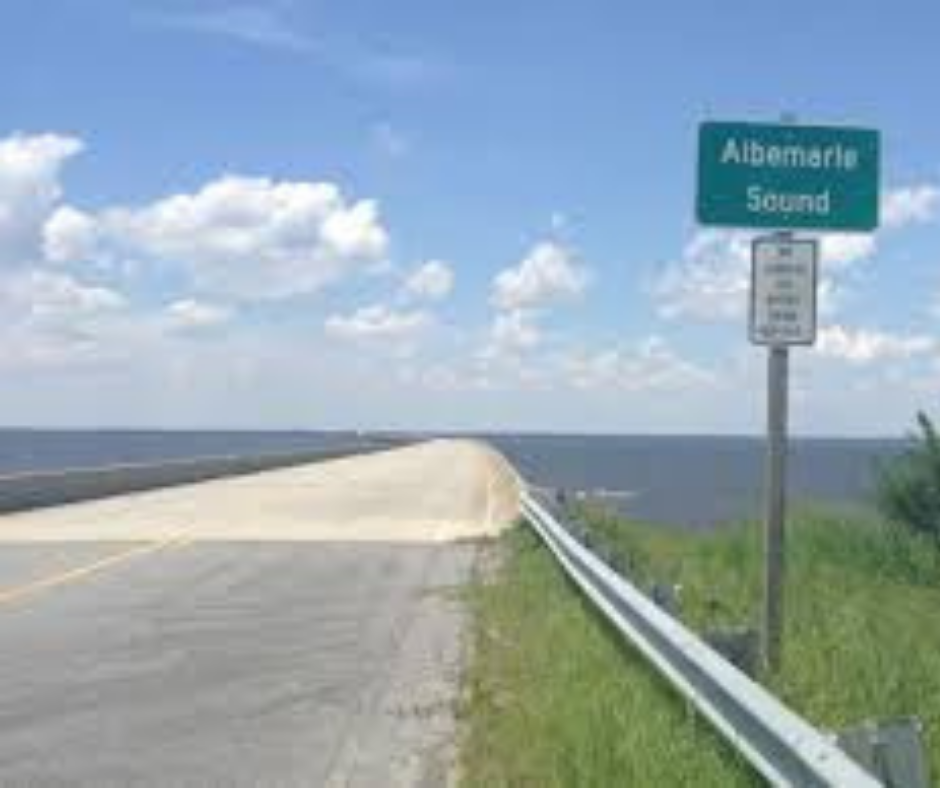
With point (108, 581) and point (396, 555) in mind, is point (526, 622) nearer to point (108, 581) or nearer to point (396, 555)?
point (108, 581)

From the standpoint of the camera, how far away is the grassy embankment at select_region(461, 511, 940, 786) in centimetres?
977

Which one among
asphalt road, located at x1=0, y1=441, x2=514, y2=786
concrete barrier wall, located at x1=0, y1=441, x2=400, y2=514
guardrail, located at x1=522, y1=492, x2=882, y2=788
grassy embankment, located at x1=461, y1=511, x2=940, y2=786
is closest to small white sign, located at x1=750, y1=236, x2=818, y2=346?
guardrail, located at x1=522, y1=492, x2=882, y2=788

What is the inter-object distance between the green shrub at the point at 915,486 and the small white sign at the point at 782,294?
2113cm

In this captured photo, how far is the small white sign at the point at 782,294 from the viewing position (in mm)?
11883

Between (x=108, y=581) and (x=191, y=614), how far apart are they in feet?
13.7

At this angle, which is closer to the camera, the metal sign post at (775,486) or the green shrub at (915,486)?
the metal sign post at (775,486)

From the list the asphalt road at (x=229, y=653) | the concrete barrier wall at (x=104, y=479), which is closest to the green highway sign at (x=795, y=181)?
the asphalt road at (x=229, y=653)

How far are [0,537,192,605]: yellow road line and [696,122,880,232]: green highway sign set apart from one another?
1028 centimetres

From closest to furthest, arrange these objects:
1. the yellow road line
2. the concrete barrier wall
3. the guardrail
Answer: the guardrail < the yellow road line < the concrete barrier wall

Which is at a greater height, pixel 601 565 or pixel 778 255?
pixel 778 255

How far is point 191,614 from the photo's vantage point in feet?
62.7

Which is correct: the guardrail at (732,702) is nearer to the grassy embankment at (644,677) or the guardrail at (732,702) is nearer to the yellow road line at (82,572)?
the grassy embankment at (644,677)

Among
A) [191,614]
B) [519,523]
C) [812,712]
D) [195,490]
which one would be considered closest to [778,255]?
[812,712]

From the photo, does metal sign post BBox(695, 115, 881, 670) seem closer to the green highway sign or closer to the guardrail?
the green highway sign
